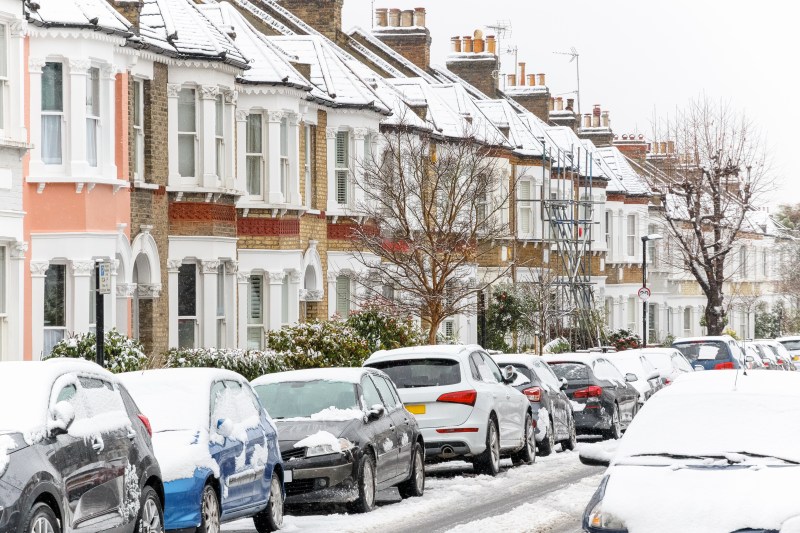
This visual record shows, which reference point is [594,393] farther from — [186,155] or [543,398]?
[186,155]

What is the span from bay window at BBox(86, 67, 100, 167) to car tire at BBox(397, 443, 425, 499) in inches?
435

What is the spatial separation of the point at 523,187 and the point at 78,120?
3093cm

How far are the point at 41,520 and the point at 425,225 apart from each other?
2663 cm

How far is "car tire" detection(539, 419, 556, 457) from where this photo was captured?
2522 centimetres

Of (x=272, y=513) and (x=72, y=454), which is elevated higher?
(x=72, y=454)

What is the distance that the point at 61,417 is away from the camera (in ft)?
34.1

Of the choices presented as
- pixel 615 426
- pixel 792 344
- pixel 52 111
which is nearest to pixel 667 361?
pixel 615 426

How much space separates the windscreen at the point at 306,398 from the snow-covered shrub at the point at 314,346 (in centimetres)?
1108

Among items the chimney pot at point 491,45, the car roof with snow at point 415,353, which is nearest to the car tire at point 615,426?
the car roof with snow at point 415,353

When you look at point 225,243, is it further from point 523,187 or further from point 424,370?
point 523,187

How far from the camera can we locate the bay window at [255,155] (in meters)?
35.8

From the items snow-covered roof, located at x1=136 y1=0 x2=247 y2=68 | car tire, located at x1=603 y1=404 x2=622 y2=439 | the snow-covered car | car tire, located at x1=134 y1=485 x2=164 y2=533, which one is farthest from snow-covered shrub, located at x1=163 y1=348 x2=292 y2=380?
the snow-covered car

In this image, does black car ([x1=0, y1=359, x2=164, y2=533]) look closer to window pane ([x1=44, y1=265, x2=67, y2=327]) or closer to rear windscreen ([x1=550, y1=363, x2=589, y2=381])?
window pane ([x1=44, y1=265, x2=67, y2=327])

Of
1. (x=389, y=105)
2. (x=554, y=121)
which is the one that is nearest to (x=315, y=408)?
(x=389, y=105)
